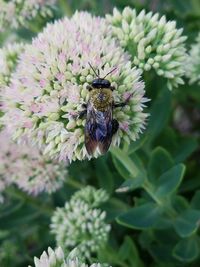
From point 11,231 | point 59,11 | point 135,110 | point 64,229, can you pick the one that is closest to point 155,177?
point 64,229

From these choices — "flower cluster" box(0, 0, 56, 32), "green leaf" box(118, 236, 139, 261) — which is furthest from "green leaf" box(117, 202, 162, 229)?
"flower cluster" box(0, 0, 56, 32)

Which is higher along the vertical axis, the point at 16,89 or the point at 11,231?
the point at 16,89

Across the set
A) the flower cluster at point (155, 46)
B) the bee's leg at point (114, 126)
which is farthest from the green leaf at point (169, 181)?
the bee's leg at point (114, 126)

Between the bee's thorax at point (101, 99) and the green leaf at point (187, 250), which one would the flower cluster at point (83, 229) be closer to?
the green leaf at point (187, 250)

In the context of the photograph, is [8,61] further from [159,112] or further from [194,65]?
[194,65]

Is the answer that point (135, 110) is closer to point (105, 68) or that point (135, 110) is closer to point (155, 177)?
point (105, 68)

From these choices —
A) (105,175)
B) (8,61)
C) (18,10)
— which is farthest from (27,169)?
(18,10)

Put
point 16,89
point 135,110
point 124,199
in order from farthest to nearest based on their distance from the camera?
point 124,199 < point 16,89 < point 135,110
